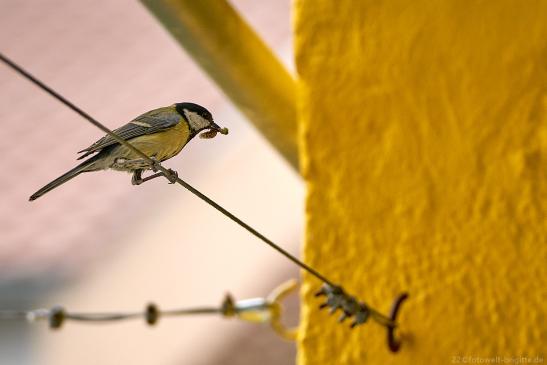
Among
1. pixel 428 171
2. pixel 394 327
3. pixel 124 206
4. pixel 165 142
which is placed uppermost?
pixel 124 206

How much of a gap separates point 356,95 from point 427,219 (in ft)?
0.74

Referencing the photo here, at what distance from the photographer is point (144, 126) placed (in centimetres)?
75

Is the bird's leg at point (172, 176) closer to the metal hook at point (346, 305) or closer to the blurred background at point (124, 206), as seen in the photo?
the blurred background at point (124, 206)

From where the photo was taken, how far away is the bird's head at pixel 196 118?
761 mm

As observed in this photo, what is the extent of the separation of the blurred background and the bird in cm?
1

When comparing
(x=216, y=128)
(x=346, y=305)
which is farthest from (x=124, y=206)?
(x=216, y=128)

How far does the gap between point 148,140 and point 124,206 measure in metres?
1.26

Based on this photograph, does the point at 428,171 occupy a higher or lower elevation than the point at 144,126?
higher

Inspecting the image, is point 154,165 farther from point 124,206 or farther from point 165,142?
point 124,206

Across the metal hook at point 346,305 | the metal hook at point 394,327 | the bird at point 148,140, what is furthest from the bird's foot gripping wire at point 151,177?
the metal hook at point 394,327

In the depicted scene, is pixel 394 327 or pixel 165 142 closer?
pixel 165 142

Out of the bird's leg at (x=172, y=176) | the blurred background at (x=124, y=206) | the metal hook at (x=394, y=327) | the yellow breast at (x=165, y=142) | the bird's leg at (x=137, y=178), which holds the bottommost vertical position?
the metal hook at (x=394, y=327)

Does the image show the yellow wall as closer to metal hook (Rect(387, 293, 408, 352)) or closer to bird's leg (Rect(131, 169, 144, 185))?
metal hook (Rect(387, 293, 408, 352))

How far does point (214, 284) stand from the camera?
2.53m
